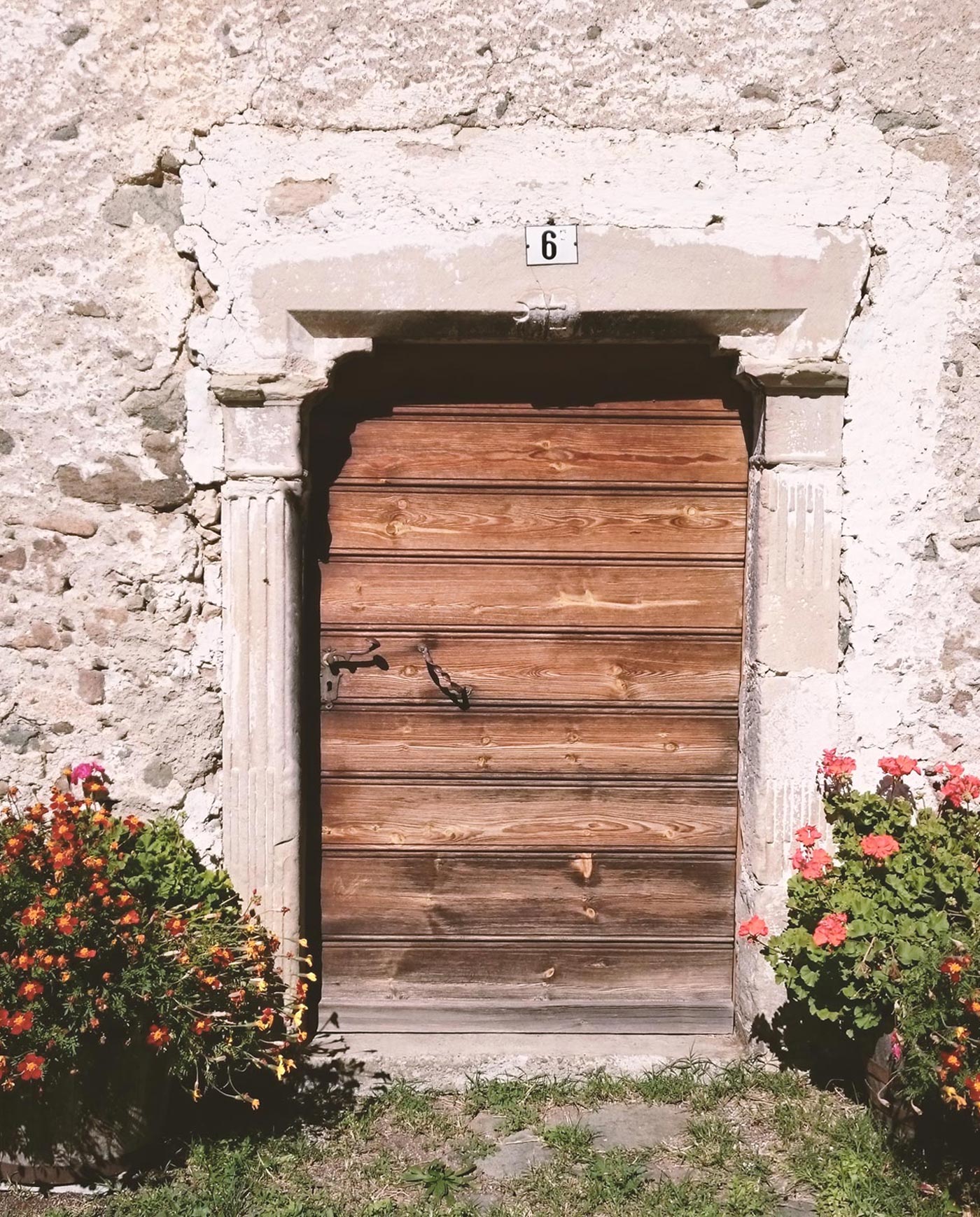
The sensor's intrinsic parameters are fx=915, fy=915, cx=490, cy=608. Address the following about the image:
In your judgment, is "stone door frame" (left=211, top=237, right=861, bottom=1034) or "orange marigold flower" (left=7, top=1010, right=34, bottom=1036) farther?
"stone door frame" (left=211, top=237, right=861, bottom=1034)

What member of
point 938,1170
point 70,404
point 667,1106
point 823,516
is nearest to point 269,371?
point 70,404

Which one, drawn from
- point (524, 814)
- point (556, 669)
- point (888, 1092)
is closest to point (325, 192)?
point (556, 669)

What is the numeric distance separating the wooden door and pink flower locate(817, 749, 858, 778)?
31 cm

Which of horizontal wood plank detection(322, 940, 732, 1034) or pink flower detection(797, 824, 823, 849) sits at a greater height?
pink flower detection(797, 824, 823, 849)

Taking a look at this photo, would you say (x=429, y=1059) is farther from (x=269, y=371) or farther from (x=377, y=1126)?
(x=269, y=371)

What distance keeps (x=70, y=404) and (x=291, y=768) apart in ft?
3.89

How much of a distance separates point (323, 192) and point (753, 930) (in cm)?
237

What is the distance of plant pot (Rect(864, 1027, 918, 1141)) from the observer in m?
2.31

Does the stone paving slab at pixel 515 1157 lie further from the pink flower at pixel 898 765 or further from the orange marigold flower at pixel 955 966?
the pink flower at pixel 898 765

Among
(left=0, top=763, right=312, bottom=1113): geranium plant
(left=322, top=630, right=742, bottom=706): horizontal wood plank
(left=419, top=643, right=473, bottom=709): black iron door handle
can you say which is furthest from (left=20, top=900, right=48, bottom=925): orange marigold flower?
(left=419, top=643, right=473, bottom=709): black iron door handle

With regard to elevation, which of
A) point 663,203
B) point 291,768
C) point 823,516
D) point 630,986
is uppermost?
point 663,203

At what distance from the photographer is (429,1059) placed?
2766 mm

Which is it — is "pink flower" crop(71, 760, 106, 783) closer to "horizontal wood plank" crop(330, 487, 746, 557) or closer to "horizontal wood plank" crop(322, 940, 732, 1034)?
"horizontal wood plank" crop(322, 940, 732, 1034)

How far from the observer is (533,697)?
9.29 ft
